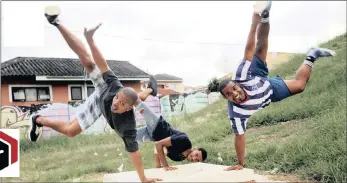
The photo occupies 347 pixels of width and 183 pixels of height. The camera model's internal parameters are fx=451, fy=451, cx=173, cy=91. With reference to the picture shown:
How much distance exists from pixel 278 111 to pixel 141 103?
2.37 m

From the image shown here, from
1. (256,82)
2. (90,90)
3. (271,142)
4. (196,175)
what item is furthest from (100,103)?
(271,142)

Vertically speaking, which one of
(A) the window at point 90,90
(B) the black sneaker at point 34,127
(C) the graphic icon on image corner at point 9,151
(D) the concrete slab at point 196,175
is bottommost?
(D) the concrete slab at point 196,175

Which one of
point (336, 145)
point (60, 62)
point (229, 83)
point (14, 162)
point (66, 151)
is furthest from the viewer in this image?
point (336, 145)

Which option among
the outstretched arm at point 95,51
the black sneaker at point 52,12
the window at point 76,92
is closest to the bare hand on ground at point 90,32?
the outstretched arm at point 95,51

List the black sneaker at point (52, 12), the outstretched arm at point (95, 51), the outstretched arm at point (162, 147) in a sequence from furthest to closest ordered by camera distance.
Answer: the outstretched arm at point (162, 147) < the outstretched arm at point (95, 51) < the black sneaker at point (52, 12)

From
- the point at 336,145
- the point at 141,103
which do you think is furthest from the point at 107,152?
the point at 336,145

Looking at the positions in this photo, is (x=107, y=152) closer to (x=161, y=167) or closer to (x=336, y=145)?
(x=161, y=167)

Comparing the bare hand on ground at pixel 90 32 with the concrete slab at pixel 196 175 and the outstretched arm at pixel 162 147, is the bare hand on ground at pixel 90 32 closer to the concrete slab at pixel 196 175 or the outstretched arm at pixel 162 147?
the outstretched arm at pixel 162 147

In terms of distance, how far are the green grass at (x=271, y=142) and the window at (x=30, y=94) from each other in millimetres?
378

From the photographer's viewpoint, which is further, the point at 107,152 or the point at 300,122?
the point at 300,122

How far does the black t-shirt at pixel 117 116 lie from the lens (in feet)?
9.97

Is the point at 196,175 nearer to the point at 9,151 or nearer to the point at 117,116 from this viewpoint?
the point at 117,116

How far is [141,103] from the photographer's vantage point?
10.4 ft

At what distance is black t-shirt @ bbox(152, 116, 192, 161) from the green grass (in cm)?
28
